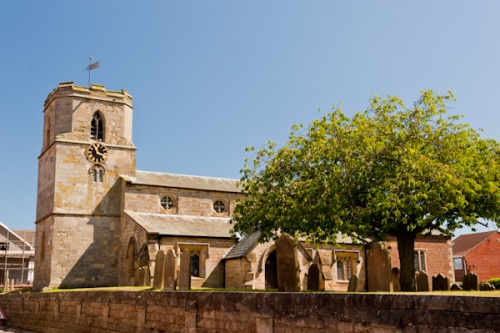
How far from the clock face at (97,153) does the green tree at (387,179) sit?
18298mm

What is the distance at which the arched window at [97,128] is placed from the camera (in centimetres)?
3766

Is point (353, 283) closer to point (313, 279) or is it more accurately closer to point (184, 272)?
point (313, 279)

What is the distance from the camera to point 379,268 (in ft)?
40.5

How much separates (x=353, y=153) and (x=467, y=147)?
4.42 m

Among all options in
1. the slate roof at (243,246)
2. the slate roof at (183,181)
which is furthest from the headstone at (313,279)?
the slate roof at (183,181)

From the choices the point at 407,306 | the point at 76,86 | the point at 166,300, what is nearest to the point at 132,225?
the point at 76,86

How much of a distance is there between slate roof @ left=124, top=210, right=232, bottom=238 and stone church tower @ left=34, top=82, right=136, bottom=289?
8.48ft

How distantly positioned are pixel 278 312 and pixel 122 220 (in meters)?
27.4

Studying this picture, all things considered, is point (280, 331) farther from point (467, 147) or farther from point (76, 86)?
point (76, 86)

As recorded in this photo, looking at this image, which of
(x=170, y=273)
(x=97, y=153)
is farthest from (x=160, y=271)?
(x=97, y=153)

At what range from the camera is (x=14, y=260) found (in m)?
59.9

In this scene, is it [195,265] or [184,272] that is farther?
[195,265]

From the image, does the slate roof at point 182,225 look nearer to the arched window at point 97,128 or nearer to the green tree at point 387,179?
the arched window at point 97,128

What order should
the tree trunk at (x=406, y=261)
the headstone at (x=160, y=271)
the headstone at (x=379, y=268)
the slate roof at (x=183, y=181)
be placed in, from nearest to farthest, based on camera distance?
the headstone at (x=379, y=268) → the headstone at (x=160, y=271) → the tree trunk at (x=406, y=261) → the slate roof at (x=183, y=181)
